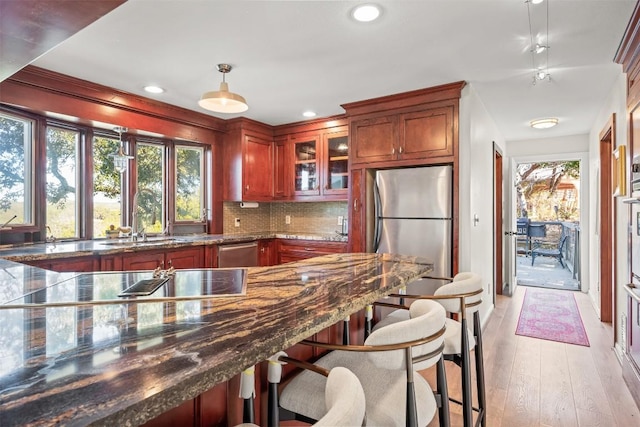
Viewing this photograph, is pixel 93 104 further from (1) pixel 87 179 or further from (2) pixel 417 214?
(2) pixel 417 214

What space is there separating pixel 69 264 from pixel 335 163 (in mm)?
2776

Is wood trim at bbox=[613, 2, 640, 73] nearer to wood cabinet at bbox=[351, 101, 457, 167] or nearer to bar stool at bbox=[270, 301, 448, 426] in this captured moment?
wood cabinet at bbox=[351, 101, 457, 167]

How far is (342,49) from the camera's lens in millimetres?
2367

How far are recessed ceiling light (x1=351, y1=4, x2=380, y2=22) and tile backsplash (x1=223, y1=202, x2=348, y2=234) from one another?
2752 mm

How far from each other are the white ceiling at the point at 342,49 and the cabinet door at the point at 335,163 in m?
0.70

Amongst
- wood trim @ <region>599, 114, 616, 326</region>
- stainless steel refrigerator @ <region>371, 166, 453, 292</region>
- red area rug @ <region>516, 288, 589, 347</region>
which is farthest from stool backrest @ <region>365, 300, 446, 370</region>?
wood trim @ <region>599, 114, 616, 326</region>

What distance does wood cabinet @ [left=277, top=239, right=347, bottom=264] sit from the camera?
13.1 ft

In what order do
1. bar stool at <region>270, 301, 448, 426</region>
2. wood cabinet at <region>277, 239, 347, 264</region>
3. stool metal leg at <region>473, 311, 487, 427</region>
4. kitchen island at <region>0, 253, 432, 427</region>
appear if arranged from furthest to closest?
1. wood cabinet at <region>277, 239, 347, 264</region>
2. stool metal leg at <region>473, 311, 487, 427</region>
3. bar stool at <region>270, 301, 448, 426</region>
4. kitchen island at <region>0, 253, 432, 427</region>

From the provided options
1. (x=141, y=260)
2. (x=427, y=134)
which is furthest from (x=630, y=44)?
(x=141, y=260)

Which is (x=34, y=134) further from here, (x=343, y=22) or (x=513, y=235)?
(x=513, y=235)

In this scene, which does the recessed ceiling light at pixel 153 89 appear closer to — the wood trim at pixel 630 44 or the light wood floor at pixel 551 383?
the light wood floor at pixel 551 383

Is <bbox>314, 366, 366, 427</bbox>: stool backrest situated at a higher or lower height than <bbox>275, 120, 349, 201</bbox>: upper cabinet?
lower

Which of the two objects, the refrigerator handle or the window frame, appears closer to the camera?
the window frame

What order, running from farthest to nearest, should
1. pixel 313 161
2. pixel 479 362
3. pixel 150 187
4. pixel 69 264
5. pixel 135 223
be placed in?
1. pixel 313 161
2. pixel 150 187
3. pixel 135 223
4. pixel 69 264
5. pixel 479 362
